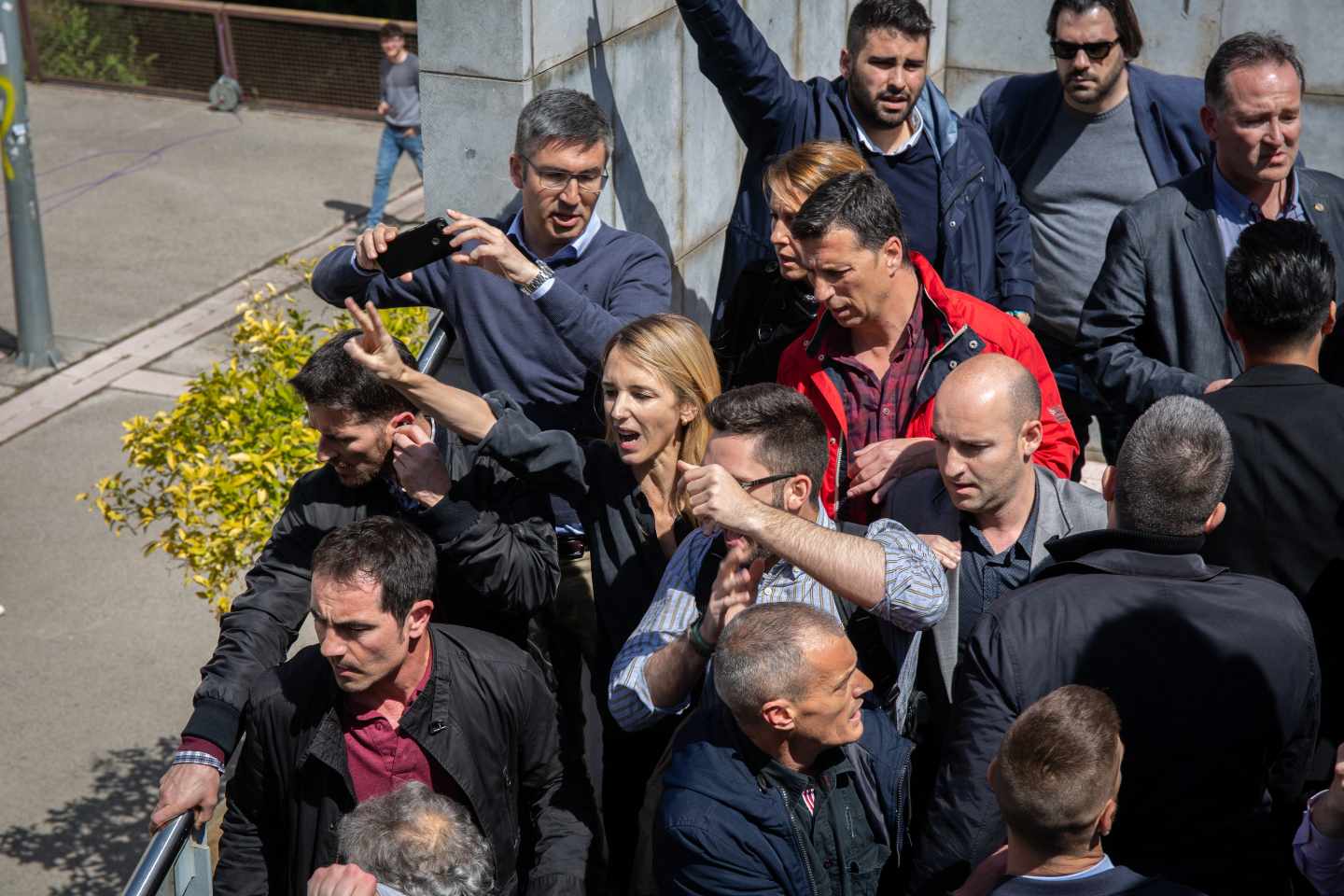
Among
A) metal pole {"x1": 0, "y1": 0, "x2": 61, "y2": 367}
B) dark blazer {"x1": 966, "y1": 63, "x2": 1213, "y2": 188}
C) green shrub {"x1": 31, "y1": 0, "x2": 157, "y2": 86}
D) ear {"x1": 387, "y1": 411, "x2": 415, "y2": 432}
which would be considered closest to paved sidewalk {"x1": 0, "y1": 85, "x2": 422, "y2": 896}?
metal pole {"x1": 0, "y1": 0, "x2": 61, "y2": 367}

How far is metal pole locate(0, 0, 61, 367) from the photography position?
34.9 ft

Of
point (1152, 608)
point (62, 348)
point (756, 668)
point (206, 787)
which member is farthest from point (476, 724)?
point (62, 348)

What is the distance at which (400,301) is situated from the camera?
482 centimetres

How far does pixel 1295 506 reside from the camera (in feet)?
11.7

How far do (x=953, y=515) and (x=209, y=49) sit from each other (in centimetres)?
1571

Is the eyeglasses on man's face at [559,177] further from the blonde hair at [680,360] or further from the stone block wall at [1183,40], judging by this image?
the stone block wall at [1183,40]

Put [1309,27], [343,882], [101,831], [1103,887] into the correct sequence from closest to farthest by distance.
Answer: [1103,887], [343,882], [101,831], [1309,27]

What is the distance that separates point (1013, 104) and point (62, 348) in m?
8.51

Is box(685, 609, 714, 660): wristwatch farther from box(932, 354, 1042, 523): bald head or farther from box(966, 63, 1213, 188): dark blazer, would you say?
box(966, 63, 1213, 188): dark blazer

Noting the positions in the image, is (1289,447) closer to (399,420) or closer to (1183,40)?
(399,420)

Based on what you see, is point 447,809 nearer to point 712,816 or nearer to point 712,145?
point 712,816

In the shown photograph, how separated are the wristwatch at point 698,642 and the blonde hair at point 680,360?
0.65 metres

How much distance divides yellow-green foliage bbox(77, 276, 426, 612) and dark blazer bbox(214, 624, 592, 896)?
1419 millimetres

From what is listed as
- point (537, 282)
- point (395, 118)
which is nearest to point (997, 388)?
point (537, 282)
